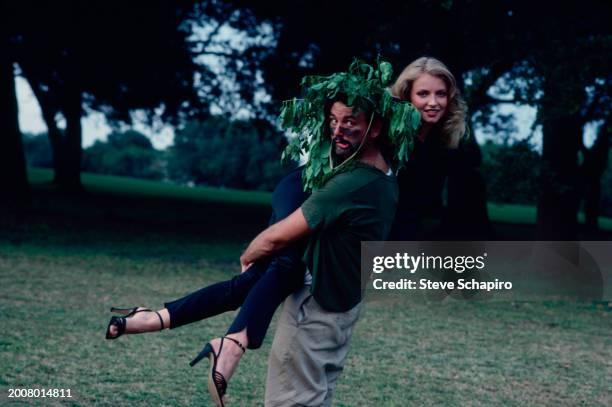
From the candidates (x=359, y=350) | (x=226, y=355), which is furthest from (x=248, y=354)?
(x=226, y=355)

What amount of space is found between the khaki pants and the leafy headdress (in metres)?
0.57

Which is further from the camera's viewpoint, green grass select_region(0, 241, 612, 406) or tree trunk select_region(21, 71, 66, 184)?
tree trunk select_region(21, 71, 66, 184)

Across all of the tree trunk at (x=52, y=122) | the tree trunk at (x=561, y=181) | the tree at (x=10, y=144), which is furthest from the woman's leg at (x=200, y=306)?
the tree trunk at (x=52, y=122)

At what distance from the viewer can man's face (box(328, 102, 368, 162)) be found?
3443mm

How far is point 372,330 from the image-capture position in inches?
364

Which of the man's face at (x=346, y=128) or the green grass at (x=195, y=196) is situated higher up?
the man's face at (x=346, y=128)

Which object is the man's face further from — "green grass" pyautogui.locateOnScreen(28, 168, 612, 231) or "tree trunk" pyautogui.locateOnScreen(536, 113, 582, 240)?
"green grass" pyautogui.locateOnScreen(28, 168, 612, 231)

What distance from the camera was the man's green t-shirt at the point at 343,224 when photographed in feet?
10.9

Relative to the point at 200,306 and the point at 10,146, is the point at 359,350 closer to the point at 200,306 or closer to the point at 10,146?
the point at 200,306

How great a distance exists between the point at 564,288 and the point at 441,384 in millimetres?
8089

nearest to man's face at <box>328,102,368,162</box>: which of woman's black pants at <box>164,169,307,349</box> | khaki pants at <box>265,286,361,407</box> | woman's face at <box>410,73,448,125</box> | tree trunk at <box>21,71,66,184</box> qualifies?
woman's black pants at <box>164,169,307,349</box>

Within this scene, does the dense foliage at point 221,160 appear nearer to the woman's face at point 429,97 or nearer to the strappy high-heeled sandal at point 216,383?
the woman's face at point 429,97

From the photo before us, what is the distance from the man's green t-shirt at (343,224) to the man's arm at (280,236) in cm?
5

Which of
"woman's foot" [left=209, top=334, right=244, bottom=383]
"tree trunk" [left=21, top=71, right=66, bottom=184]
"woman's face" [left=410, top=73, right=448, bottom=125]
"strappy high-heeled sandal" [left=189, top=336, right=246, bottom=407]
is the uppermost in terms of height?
"tree trunk" [left=21, top=71, right=66, bottom=184]
